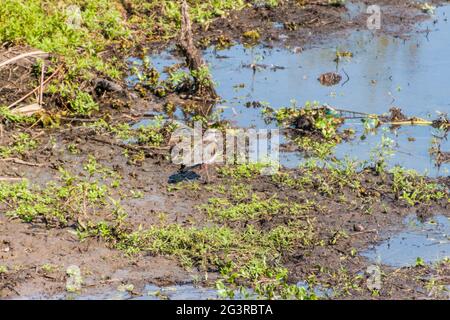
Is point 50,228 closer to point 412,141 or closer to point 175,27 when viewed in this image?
point 412,141

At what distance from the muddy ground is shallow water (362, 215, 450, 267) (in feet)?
0.32

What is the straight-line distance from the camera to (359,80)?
435 inches

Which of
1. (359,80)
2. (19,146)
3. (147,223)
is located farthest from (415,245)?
(359,80)

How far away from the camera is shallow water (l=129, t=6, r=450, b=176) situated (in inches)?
364

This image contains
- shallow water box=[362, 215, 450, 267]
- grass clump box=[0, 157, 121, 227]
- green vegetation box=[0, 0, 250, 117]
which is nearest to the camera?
shallow water box=[362, 215, 450, 267]

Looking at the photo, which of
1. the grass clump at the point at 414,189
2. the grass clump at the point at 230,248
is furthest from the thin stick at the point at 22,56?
the grass clump at the point at 414,189

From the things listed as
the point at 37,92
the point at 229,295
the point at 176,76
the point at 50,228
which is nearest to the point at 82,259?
the point at 50,228

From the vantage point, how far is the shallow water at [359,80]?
9250 mm

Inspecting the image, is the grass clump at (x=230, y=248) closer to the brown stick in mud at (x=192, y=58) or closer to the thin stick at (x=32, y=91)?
the thin stick at (x=32, y=91)

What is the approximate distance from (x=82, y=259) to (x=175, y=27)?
18.9ft

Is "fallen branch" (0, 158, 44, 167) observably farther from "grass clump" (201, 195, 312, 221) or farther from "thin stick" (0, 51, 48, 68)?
"grass clump" (201, 195, 312, 221)

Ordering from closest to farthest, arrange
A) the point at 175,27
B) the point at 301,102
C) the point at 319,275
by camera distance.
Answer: the point at 319,275 < the point at 301,102 < the point at 175,27

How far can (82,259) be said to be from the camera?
7.03 m

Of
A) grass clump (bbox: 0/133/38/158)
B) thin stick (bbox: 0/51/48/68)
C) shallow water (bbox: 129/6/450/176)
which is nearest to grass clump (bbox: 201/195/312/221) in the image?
shallow water (bbox: 129/6/450/176)
